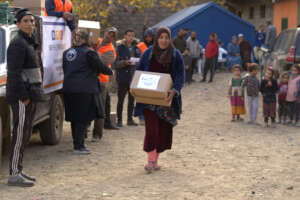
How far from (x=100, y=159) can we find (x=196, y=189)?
6.76 feet

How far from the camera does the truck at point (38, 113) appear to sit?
6.72 m

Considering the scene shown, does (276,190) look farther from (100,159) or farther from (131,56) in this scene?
(131,56)

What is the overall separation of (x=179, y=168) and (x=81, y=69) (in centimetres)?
194

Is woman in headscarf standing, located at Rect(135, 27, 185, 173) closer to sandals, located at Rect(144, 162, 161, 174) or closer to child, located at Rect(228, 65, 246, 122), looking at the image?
sandals, located at Rect(144, 162, 161, 174)

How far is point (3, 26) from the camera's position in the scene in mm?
6938

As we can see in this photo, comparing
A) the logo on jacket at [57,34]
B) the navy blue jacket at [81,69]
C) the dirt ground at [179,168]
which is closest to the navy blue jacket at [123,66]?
the dirt ground at [179,168]

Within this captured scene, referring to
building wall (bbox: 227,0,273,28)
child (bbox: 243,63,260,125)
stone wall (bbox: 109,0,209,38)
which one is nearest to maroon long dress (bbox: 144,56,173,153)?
child (bbox: 243,63,260,125)

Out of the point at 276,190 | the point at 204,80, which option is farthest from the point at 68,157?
the point at 204,80

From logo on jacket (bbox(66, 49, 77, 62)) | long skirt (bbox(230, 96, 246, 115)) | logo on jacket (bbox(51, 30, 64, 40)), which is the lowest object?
long skirt (bbox(230, 96, 246, 115))

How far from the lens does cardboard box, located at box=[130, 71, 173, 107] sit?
6.72 meters

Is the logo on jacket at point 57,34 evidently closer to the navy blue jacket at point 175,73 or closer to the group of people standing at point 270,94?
the navy blue jacket at point 175,73

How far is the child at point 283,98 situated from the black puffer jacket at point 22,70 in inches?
271

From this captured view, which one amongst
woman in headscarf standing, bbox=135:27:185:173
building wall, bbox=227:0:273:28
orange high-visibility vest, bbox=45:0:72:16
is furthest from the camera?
building wall, bbox=227:0:273:28

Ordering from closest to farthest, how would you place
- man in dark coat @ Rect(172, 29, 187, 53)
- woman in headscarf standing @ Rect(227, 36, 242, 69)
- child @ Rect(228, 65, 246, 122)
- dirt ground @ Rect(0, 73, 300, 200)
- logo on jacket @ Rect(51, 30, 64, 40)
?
dirt ground @ Rect(0, 73, 300, 200), logo on jacket @ Rect(51, 30, 64, 40), child @ Rect(228, 65, 246, 122), man in dark coat @ Rect(172, 29, 187, 53), woman in headscarf standing @ Rect(227, 36, 242, 69)
